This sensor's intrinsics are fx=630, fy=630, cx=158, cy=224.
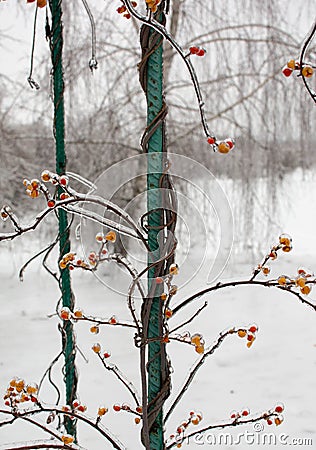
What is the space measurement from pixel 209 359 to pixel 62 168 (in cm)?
149

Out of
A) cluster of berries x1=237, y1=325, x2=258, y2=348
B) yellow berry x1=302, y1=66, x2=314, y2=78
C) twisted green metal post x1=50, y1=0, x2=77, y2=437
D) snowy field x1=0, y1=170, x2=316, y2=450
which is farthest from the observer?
snowy field x1=0, y1=170, x2=316, y2=450

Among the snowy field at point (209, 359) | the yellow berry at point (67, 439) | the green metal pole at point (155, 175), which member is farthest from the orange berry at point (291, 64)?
the snowy field at point (209, 359)

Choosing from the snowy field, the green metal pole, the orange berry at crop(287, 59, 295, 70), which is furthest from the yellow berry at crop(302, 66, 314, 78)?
the snowy field

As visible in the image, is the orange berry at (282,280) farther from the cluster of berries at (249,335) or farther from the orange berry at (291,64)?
the orange berry at (291,64)

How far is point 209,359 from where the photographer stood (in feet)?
7.57


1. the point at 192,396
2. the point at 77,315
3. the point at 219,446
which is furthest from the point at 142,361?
the point at 192,396

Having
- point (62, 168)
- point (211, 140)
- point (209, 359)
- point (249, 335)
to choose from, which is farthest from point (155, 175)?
point (209, 359)

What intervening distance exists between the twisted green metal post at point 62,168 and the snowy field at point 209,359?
0.57 m

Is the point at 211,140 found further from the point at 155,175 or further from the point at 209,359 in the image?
the point at 209,359

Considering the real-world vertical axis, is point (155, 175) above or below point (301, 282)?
above

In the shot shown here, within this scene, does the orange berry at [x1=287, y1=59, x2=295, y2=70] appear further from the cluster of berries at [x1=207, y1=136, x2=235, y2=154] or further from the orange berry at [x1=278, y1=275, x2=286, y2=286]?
the orange berry at [x1=278, y1=275, x2=286, y2=286]

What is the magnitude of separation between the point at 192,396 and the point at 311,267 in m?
1.71

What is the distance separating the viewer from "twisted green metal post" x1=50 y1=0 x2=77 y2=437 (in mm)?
924

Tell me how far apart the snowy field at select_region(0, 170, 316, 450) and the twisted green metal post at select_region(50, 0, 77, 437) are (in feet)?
1.85
